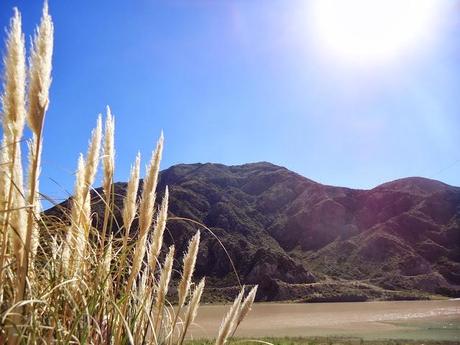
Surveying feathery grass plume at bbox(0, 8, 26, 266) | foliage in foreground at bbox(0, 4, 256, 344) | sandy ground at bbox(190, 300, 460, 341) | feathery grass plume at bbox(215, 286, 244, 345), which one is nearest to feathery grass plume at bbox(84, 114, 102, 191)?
foliage in foreground at bbox(0, 4, 256, 344)

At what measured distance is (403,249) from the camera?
86.2 meters

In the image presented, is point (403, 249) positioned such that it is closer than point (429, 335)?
No

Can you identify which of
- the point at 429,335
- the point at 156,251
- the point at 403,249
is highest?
the point at 403,249

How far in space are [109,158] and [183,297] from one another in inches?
29.5

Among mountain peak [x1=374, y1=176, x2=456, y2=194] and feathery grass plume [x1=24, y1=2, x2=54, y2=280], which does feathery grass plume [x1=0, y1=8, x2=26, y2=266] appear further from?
mountain peak [x1=374, y1=176, x2=456, y2=194]

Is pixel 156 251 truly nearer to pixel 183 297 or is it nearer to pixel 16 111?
pixel 183 297

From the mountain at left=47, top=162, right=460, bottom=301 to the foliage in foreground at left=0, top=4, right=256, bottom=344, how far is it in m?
59.2

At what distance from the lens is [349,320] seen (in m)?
47.1

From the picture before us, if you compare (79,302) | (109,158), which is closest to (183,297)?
(79,302)

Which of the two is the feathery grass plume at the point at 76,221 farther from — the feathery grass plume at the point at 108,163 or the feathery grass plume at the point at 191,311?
the feathery grass plume at the point at 191,311

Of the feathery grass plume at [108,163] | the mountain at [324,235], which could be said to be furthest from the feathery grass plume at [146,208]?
the mountain at [324,235]

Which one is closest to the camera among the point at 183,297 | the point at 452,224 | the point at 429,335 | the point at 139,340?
the point at 139,340

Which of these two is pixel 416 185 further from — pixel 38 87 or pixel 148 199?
pixel 38 87

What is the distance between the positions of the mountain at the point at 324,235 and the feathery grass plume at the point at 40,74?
197 ft
